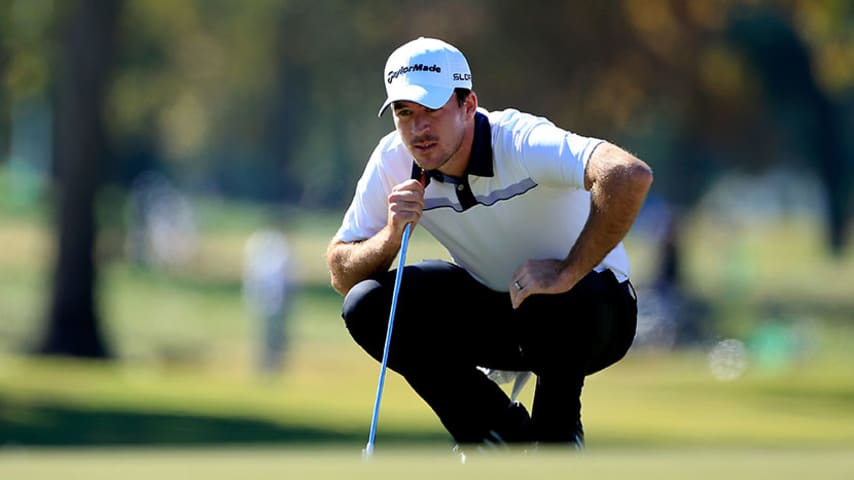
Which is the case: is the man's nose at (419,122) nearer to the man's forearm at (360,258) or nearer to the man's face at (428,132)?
the man's face at (428,132)

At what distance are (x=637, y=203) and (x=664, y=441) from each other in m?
8.17

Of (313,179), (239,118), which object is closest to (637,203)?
(239,118)

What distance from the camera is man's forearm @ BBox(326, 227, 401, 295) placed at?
18.2 ft

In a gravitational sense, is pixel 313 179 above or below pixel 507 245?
above

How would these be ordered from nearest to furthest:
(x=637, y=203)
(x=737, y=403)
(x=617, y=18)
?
(x=637, y=203), (x=737, y=403), (x=617, y=18)

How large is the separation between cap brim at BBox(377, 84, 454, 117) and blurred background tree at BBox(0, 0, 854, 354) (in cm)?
1289

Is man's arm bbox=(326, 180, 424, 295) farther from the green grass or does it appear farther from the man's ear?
the green grass

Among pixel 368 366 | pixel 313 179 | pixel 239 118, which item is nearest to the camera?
pixel 368 366

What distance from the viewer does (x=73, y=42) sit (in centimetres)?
2005

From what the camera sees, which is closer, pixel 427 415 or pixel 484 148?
pixel 484 148

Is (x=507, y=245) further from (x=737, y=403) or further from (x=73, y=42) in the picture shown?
(x=73, y=42)

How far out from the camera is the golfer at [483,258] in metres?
5.43

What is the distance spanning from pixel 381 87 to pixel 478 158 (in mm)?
35809

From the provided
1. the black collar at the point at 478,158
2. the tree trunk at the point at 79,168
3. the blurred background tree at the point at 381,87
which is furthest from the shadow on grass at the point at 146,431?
the black collar at the point at 478,158
